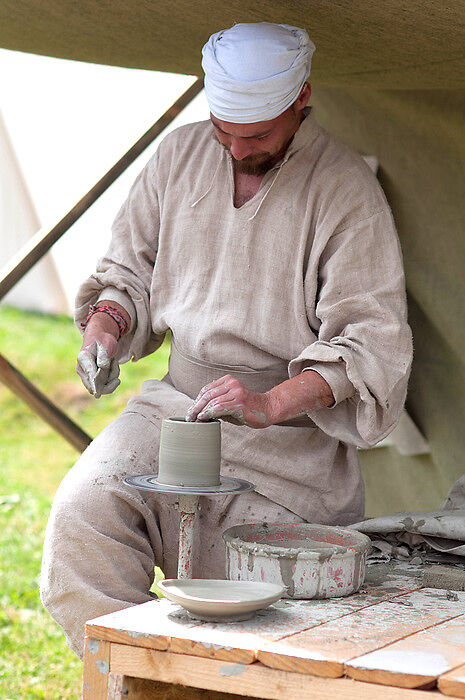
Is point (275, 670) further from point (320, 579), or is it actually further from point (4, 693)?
point (4, 693)

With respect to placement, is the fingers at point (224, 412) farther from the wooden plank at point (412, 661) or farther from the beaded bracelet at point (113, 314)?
the wooden plank at point (412, 661)

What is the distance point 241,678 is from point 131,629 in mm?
277

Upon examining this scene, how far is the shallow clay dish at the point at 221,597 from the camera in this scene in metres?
2.15

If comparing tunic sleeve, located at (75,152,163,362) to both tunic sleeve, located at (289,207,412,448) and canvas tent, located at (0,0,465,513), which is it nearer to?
canvas tent, located at (0,0,465,513)

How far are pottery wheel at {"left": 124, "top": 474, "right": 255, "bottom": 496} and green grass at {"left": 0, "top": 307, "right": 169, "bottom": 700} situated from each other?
1.64m

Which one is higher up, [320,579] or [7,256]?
[320,579]

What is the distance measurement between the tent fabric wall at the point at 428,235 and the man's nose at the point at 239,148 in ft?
3.28

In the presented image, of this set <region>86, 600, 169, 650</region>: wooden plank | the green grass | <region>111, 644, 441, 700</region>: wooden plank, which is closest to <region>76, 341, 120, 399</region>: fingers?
<region>86, 600, 169, 650</region>: wooden plank

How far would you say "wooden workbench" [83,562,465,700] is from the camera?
193cm

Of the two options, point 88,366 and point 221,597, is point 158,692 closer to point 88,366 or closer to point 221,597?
point 221,597

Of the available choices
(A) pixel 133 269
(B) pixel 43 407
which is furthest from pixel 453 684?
(B) pixel 43 407

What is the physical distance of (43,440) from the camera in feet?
28.9

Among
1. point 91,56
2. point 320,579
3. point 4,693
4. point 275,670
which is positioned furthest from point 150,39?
point 4,693

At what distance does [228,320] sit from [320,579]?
35.5 inches
